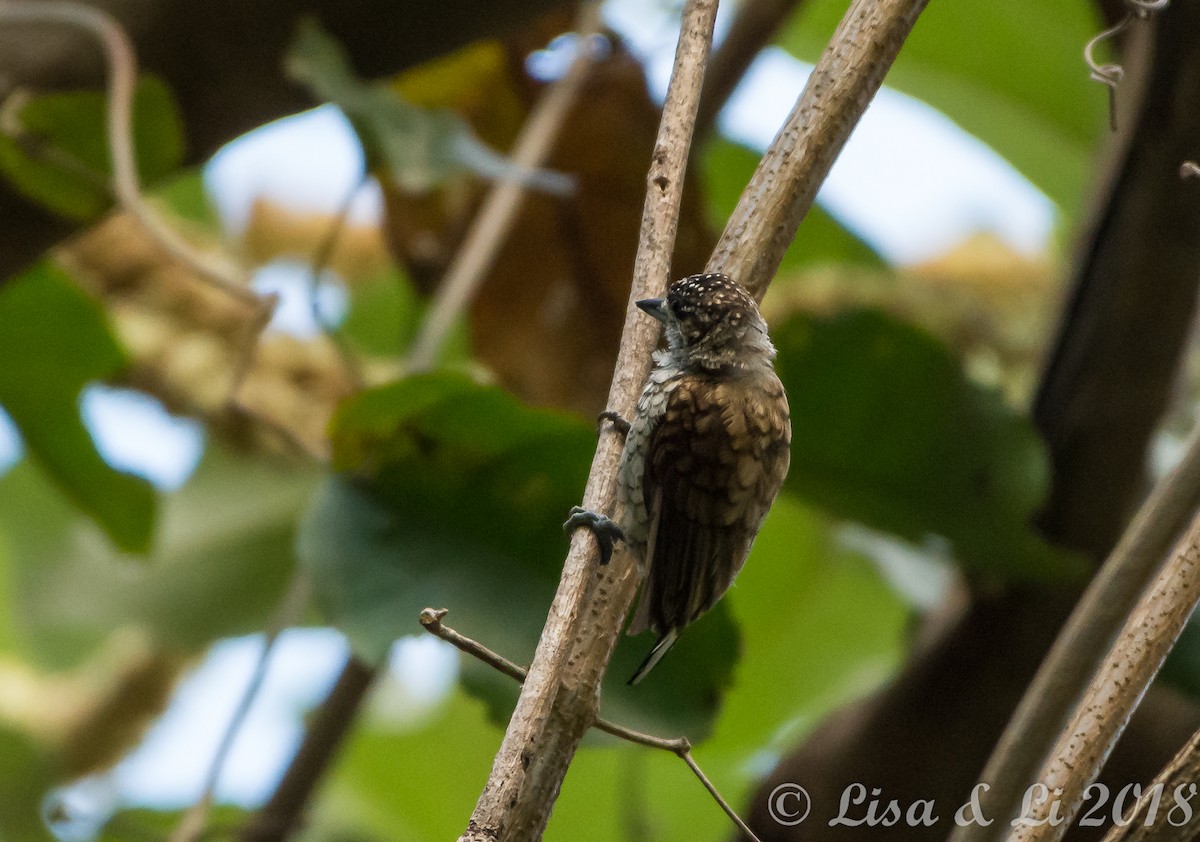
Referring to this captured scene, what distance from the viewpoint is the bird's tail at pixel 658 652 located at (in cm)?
163

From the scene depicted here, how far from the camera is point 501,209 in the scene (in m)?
2.50

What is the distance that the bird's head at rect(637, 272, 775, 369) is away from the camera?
4.78ft

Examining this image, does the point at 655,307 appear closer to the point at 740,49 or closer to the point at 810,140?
the point at 810,140

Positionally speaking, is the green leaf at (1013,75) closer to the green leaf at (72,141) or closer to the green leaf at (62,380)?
the green leaf at (72,141)

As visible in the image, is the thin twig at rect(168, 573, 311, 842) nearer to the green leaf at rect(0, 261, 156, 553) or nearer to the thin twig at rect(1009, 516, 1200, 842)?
the green leaf at rect(0, 261, 156, 553)

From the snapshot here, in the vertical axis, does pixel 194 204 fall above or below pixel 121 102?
below

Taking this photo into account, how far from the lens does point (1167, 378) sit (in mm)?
2164

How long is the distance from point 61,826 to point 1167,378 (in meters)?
2.13

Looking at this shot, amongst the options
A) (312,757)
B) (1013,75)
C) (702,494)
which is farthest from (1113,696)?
(1013,75)

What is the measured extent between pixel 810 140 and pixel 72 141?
1.53m

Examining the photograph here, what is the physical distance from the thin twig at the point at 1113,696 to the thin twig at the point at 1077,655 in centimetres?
22

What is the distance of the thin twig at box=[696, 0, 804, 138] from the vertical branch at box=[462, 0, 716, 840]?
1684 mm

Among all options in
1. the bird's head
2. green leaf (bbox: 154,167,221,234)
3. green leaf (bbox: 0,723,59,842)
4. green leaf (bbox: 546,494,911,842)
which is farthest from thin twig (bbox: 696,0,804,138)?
green leaf (bbox: 0,723,59,842)

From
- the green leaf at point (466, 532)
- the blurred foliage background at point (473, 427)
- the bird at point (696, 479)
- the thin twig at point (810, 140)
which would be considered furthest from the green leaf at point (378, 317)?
the thin twig at point (810, 140)
